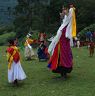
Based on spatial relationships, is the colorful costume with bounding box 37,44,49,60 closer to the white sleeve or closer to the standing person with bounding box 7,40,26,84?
the white sleeve

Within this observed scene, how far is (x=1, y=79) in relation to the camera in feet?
50.7

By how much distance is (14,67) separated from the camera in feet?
45.4

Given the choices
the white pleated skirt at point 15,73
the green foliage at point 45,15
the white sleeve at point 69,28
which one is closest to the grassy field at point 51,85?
the white pleated skirt at point 15,73

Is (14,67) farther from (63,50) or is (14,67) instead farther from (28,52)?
(28,52)

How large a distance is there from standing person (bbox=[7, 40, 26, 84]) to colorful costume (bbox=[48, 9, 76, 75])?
1337mm

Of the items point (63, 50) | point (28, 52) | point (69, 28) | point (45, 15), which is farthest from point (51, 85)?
point (45, 15)

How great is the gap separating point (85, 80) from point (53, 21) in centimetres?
5226

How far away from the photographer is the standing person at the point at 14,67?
13727 millimetres

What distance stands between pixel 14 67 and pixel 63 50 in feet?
5.77

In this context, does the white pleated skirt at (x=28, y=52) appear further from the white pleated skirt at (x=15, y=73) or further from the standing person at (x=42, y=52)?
the white pleated skirt at (x=15, y=73)

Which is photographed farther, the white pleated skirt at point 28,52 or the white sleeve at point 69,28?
the white pleated skirt at point 28,52

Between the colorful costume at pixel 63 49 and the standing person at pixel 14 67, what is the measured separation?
4.39ft

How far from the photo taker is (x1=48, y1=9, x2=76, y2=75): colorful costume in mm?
14523

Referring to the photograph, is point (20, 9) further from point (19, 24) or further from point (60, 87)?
point (60, 87)
